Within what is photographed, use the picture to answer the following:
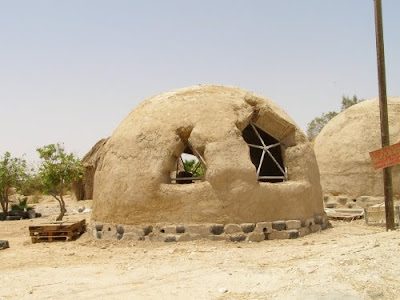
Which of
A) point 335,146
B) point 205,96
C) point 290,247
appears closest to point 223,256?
point 290,247

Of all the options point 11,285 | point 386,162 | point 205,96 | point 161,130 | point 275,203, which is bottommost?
point 11,285

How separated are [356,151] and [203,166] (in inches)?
299

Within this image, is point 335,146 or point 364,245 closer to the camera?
point 364,245

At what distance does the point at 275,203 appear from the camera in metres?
9.63

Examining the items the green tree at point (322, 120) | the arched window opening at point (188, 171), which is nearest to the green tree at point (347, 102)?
the green tree at point (322, 120)

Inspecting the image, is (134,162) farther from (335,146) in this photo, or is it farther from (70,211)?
(70,211)

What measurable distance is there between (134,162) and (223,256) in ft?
10.2

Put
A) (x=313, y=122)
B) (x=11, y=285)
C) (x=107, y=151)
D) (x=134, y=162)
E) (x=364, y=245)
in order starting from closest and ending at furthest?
(x=11, y=285)
(x=364, y=245)
(x=134, y=162)
(x=107, y=151)
(x=313, y=122)

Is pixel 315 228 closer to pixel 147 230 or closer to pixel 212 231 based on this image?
pixel 212 231

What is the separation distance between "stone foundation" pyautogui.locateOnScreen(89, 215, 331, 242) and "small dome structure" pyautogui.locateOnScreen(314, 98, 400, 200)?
6.06 meters

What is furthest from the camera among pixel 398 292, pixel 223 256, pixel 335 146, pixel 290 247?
pixel 335 146

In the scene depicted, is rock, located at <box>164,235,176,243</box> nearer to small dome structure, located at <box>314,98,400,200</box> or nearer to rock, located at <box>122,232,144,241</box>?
rock, located at <box>122,232,144,241</box>

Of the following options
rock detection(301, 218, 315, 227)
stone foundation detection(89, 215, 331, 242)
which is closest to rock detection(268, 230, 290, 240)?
stone foundation detection(89, 215, 331, 242)

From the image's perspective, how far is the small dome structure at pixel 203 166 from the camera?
30.7 feet
